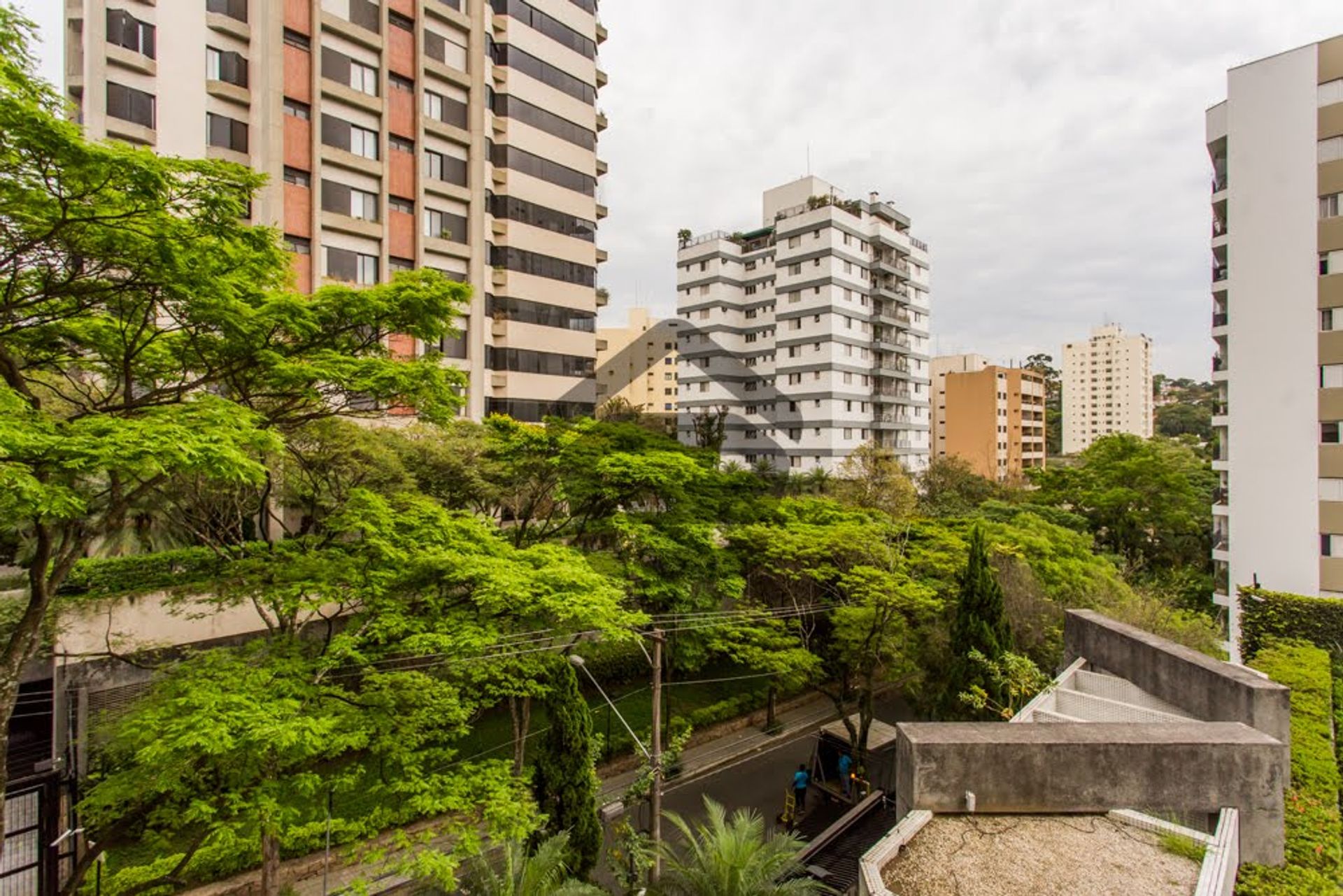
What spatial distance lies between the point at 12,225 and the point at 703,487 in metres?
13.8

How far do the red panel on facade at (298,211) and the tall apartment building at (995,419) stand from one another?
5207cm

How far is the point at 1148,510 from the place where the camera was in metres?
32.0

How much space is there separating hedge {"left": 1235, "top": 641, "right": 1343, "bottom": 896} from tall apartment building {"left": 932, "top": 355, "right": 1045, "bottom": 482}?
5032 cm

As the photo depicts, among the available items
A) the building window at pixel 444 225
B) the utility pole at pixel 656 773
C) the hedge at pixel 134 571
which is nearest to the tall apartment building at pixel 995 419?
the building window at pixel 444 225

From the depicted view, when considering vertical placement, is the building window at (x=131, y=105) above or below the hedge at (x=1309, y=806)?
above

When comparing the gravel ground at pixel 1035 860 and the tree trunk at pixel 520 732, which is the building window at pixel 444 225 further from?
the gravel ground at pixel 1035 860

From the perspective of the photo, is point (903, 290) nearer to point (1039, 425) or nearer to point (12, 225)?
point (1039, 425)

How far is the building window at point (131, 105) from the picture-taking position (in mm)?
18391

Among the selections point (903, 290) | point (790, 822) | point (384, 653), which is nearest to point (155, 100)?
point (384, 653)

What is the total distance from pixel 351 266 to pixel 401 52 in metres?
8.05

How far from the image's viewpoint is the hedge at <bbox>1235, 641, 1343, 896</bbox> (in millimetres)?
5832

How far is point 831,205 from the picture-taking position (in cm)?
4412

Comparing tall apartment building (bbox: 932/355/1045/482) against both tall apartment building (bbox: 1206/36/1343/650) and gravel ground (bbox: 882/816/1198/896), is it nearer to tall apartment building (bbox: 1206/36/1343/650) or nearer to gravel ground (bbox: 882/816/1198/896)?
tall apartment building (bbox: 1206/36/1343/650)

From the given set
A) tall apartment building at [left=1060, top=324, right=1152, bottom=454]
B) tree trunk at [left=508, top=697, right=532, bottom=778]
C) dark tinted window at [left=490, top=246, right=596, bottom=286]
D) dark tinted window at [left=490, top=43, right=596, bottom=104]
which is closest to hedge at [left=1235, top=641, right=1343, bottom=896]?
tree trunk at [left=508, top=697, right=532, bottom=778]
